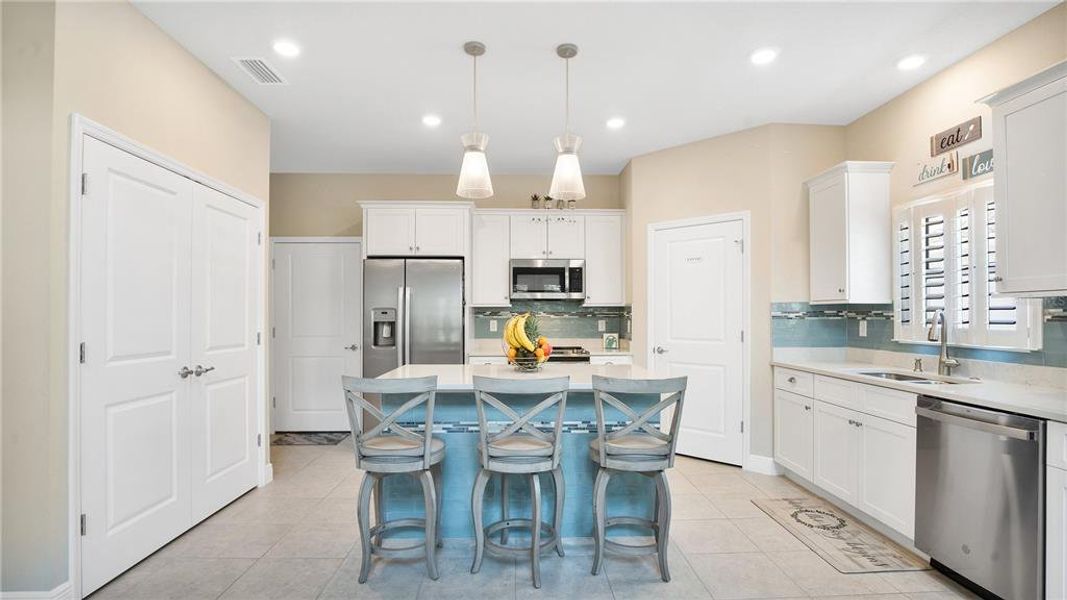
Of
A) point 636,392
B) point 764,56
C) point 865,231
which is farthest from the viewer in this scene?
point 865,231

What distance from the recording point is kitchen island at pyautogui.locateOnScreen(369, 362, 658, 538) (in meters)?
2.77

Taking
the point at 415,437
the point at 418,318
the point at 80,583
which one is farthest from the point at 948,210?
the point at 80,583

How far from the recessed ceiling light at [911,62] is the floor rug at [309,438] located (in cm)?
523

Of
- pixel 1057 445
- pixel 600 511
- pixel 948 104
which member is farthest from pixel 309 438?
pixel 948 104

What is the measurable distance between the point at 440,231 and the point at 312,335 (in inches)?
67.8

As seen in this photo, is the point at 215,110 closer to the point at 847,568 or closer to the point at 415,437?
the point at 415,437

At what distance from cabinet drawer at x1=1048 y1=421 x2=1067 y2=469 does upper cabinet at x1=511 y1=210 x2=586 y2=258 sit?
3.69 meters

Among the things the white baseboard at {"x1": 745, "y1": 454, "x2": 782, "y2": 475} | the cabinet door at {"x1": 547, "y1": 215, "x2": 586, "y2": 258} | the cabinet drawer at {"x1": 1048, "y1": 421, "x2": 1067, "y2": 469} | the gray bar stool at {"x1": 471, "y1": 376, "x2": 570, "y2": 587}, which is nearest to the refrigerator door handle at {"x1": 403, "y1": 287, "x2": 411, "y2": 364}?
the cabinet door at {"x1": 547, "y1": 215, "x2": 586, "y2": 258}

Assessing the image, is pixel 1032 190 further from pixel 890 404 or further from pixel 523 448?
pixel 523 448

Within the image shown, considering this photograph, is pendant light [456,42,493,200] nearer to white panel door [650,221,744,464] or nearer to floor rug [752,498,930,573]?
white panel door [650,221,744,464]

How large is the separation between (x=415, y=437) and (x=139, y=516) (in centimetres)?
149

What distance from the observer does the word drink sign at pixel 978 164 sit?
2793 millimetres

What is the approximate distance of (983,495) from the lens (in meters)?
2.16

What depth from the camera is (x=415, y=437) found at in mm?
2336
